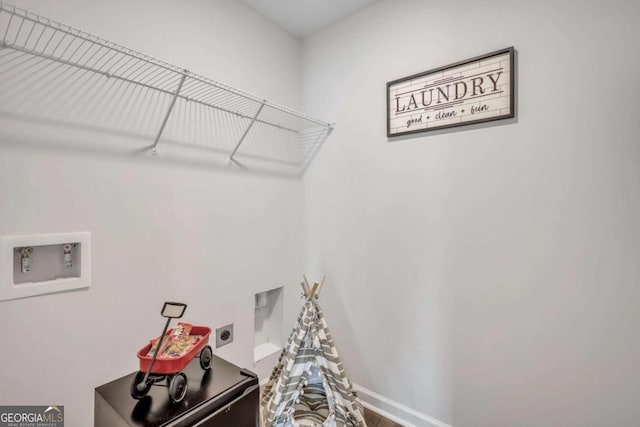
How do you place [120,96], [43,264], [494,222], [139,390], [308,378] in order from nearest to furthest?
Answer: [139,390]
[43,264]
[120,96]
[494,222]
[308,378]

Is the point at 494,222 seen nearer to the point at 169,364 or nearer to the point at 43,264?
the point at 169,364

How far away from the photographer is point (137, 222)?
4.59 ft

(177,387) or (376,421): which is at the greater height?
(177,387)

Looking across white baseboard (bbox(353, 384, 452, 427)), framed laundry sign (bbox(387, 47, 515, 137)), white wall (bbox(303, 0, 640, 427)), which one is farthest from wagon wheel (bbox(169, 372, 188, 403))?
framed laundry sign (bbox(387, 47, 515, 137))

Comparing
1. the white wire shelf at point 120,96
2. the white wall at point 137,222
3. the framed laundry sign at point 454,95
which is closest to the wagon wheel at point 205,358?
the white wall at point 137,222

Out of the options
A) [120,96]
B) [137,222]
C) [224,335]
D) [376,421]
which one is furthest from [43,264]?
[376,421]

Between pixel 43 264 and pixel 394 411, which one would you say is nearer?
pixel 43 264

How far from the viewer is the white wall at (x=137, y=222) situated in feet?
3.70

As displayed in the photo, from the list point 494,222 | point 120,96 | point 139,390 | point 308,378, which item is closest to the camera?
point 139,390

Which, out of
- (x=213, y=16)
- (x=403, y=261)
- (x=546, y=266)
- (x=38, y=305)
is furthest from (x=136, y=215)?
(x=546, y=266)

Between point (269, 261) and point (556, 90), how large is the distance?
5.67 ft

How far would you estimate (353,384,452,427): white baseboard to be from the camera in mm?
1663

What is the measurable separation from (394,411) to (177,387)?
131 cm

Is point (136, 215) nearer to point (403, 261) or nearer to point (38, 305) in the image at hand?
point (38, 305)
